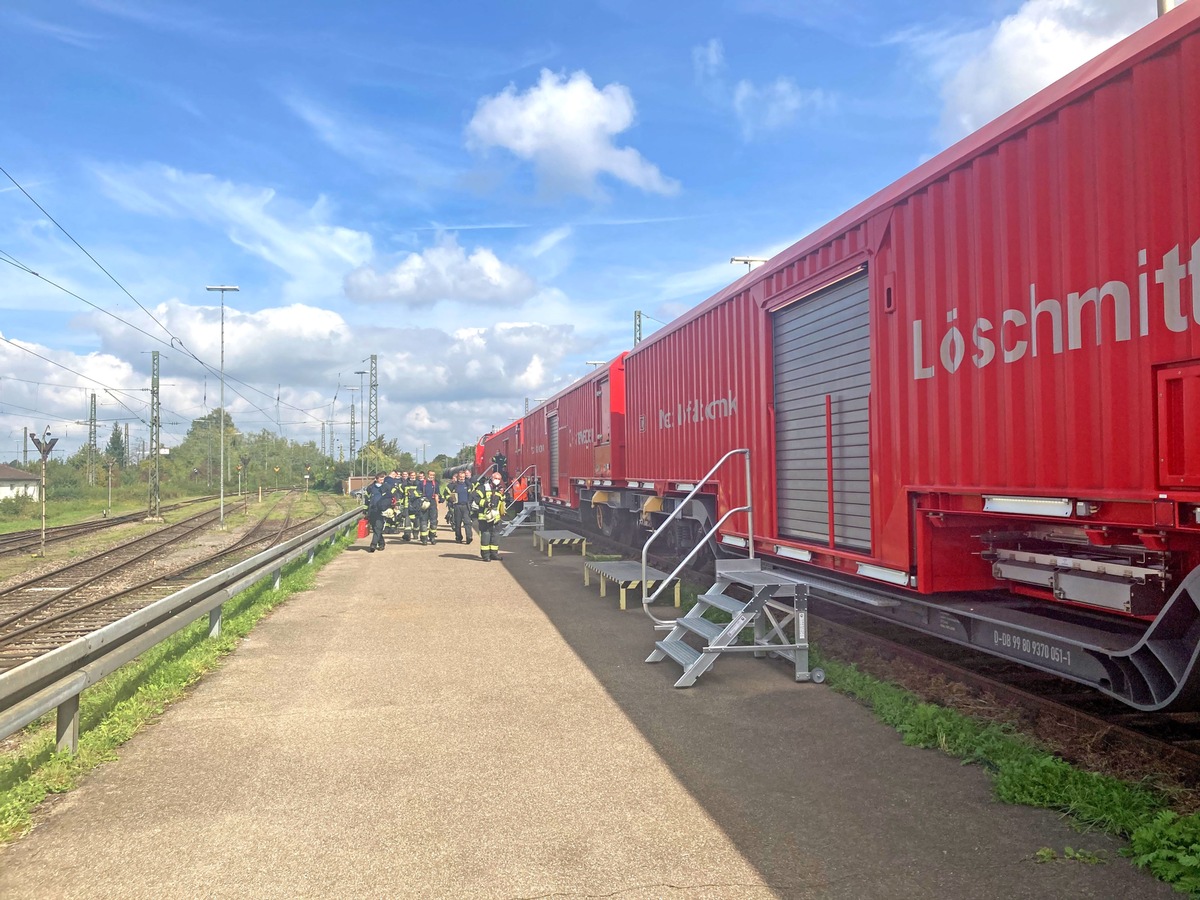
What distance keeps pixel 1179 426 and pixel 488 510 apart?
11.2 meters

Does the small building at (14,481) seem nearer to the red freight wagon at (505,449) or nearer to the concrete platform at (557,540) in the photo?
the red freight wagon at (505,449)

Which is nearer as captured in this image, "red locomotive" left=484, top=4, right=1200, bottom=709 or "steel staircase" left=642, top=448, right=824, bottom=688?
"red locomotive" left=484, top=4, right=1200, bottom=709

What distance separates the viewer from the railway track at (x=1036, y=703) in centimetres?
412

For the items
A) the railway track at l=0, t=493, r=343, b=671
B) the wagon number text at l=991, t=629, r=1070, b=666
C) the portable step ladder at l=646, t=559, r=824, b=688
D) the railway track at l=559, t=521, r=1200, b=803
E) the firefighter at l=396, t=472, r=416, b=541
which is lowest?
the railway track at l=0, t=493, r=343, b=671

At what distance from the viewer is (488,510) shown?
13.8m

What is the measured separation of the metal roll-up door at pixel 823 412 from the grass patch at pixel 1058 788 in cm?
148

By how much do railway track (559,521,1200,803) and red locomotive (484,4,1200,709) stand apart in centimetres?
29

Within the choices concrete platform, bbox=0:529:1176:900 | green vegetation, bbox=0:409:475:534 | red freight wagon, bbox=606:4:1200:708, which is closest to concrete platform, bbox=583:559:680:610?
concrete platform, bbox=0:529:1176:900

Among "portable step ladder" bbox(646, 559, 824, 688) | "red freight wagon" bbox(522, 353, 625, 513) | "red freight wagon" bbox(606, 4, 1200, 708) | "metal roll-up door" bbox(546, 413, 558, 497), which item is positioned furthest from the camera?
"metal roll-up door" bbox(546, 413, 558, 497)

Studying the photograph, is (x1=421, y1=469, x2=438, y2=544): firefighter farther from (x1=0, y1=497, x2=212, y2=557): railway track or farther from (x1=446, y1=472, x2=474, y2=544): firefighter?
(x1=0, y1=497, x2=212, y2=557): railway track

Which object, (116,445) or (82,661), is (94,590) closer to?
(82,661)

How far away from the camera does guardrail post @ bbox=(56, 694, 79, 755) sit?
176 inches

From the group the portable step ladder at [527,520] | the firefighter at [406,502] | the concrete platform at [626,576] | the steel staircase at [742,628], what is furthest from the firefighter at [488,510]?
the steel staircase at [742,628]

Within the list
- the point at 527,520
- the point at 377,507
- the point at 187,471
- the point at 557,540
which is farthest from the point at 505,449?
the point at 187,471
